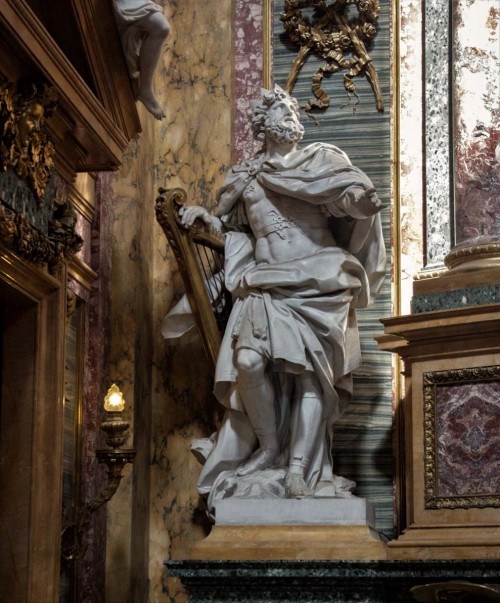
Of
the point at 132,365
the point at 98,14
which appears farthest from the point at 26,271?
the point at 132,365

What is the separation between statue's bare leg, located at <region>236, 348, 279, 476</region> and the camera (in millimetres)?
8266

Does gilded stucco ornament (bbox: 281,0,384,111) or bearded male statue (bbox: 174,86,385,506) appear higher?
gilded stucco ornament (bbox: 281,0,384,111)

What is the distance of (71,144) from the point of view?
25.6ft

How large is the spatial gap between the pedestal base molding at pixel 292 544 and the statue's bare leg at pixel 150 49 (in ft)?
7.73

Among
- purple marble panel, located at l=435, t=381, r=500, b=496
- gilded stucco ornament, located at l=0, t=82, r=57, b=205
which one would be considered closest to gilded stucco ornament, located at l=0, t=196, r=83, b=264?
gilded stucco ornament, located at l=0, t=82, r=57, b=205

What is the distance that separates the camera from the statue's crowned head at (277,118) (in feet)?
28.8

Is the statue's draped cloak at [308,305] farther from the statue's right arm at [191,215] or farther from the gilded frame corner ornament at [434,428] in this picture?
the gilded frame corner ornament at [434,428]

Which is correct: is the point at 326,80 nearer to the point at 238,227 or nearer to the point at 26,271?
the point at 238,227

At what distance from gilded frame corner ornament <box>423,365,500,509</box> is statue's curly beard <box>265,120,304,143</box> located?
1.62m

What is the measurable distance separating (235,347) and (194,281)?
0.57 m

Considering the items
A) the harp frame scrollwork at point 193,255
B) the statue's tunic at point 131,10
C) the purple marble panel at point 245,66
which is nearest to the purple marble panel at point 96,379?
the harp frame scrollwork at point 193,255

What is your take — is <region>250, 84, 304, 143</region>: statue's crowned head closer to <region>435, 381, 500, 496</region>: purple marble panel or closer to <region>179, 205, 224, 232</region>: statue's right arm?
<region>179, 205, 224, 232</region>: statue's right arm

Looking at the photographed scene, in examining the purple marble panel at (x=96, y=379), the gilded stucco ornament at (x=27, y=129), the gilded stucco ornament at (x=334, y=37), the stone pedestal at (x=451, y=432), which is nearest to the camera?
the gilded stucco ornament at (x=27, y=129)

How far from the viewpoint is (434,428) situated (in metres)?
Answer: 8.08
